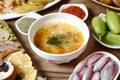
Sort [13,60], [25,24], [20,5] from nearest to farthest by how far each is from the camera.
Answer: [13,60] < [25,24] < [20,5]

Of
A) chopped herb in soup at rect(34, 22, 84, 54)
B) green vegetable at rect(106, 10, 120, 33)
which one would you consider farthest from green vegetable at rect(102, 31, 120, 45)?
chopped herb in soup at rect(34, 22, 84, 54)

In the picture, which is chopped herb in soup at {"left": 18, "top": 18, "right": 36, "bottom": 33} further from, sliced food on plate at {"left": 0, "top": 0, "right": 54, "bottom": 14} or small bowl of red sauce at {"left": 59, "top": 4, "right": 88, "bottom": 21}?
small bowl of red sauce at {"left": 59, "top": 4, "right": 88, "bottom": 21}

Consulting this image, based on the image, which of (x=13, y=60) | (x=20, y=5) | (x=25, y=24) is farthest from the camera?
(x=20, y=5)

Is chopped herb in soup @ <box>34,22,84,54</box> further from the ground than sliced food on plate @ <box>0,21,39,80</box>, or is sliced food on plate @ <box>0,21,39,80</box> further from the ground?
chopped herb in soup @ <box>34,22,84,54</box>

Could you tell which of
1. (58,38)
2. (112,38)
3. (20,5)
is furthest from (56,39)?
(20,5)

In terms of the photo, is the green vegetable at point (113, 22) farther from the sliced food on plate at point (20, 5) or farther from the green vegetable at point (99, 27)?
the sliced food on plate at point (20, 5)

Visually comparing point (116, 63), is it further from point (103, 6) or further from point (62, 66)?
point (103, 6)

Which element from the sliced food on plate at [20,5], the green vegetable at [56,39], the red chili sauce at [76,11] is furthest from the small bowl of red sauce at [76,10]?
the green vegetable at [56,39]

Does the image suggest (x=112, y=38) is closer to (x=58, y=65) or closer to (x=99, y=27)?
(x=99, y=27)
